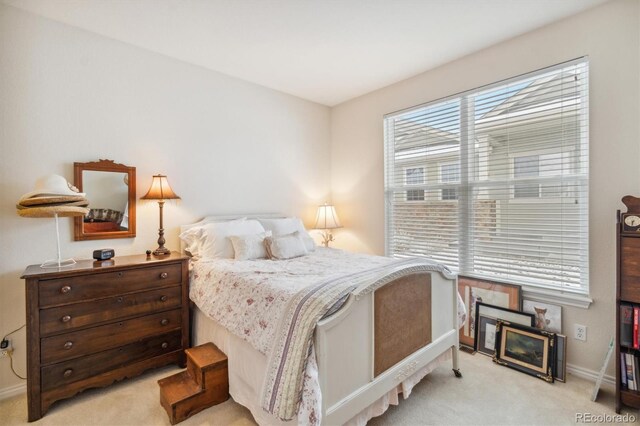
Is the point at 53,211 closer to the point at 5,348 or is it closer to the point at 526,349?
the point at 5,348

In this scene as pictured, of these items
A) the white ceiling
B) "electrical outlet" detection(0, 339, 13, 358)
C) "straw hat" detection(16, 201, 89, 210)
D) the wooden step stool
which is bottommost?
the wooden step stool

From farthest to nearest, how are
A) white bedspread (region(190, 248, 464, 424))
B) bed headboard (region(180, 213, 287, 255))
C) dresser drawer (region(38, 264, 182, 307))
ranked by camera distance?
bed headboard (region(180, 213, 287, 255)) < dresser drawer (region(38, 264, 182, 307)) < white bedspread (region(190, 248, 464, 424))

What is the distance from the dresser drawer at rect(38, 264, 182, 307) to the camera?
188cm

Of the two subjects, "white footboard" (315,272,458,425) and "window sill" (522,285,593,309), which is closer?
"white footboard" (315,272,458,425)

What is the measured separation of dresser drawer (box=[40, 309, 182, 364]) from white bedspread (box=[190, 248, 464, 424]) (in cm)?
27

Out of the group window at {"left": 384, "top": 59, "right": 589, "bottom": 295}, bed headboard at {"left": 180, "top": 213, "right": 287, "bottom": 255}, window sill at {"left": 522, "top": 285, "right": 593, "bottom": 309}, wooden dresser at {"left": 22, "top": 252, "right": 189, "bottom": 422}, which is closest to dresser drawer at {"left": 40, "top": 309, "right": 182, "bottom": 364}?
wooden dresser at {"left": 22, "top": 252, "right": 189, "bottom": 422}

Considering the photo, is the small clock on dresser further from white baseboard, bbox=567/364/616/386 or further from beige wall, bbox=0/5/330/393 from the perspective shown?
beige wall, bbox=0/5/330/393

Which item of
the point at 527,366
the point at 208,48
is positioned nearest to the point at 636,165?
the point at 527,366

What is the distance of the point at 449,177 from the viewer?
119 inches

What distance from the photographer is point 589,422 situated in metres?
1.76

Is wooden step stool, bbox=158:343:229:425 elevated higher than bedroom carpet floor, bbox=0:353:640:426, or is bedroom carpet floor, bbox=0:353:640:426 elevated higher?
wooden step stool, bbox=158:343:229:425

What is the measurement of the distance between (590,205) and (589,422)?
1.41 m

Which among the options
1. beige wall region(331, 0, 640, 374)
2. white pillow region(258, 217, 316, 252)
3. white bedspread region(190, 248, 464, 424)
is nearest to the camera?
white bedspread region(190, 248, 464, 424)

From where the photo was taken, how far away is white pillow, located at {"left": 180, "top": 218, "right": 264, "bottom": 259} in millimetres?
2666
